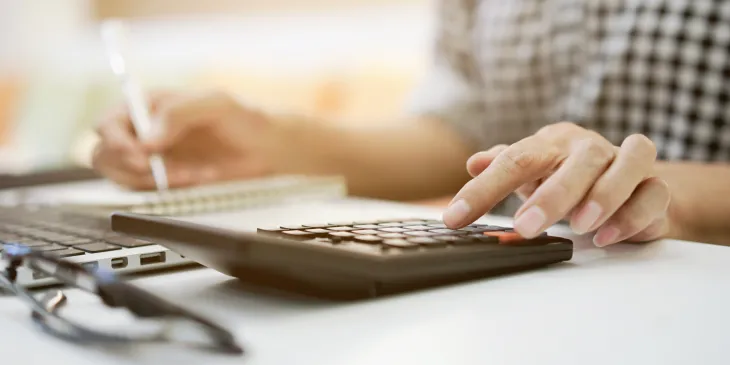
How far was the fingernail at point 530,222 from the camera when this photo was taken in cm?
31

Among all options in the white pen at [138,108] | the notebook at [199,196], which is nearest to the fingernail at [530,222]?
the notebook at [199,196]

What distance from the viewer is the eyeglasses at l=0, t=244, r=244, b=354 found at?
200 mm

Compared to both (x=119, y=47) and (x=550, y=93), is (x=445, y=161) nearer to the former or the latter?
(x=550, y=93)

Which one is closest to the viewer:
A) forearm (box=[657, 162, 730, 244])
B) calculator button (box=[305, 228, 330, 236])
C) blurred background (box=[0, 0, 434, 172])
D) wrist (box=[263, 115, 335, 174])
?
calculator button (box=[305, 228, 330, 236])

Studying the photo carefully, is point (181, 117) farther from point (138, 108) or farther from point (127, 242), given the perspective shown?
point (127, 242)

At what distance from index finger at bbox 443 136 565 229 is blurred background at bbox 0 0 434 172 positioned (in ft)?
4.05

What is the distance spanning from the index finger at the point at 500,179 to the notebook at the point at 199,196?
0.77ft

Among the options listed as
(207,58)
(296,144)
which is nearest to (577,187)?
(296,144)

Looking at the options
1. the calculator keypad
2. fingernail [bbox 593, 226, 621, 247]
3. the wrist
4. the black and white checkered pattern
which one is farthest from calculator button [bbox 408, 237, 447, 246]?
the wrist

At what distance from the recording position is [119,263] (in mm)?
312

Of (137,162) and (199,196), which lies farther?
(137,162)

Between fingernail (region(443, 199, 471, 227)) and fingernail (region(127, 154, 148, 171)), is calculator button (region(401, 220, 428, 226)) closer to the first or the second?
fingernail (region(443, 199, 471, 227))

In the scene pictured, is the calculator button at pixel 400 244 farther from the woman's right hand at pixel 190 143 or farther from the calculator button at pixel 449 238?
the woman's right hand at pixel 190 143

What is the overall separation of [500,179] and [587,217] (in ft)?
0.15
